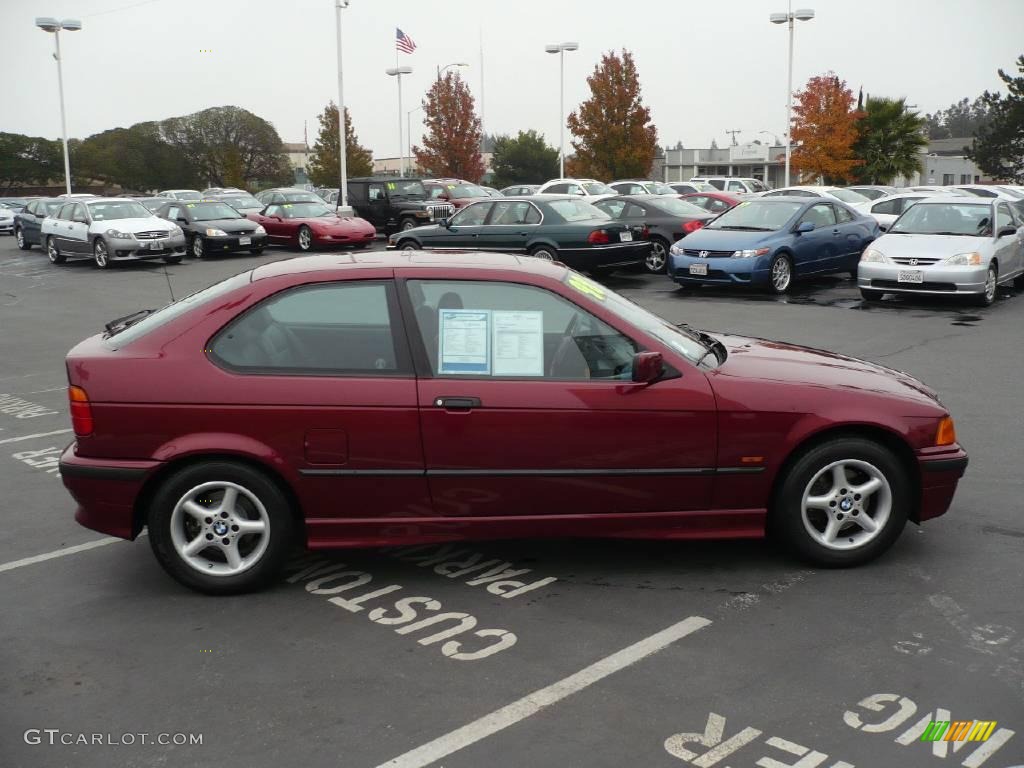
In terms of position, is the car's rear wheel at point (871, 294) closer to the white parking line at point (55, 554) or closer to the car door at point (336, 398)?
the car door at point (336, 398)

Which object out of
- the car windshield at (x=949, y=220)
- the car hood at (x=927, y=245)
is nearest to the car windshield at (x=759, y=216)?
the car windshield at (x=949, y=220)

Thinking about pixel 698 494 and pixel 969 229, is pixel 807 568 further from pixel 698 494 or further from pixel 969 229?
pixel 969 229

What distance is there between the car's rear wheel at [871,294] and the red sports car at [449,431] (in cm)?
1115

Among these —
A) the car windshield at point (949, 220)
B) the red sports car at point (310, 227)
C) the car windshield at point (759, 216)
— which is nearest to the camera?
the car windshield at point (949, 220)

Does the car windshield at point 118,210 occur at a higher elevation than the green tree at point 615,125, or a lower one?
lower

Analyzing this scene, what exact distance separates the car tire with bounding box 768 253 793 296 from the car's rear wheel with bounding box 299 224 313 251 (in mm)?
13716

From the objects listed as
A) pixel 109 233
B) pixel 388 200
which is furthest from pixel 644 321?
pixel 388 200

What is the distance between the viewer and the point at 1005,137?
5656 cm

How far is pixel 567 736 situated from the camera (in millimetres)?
3607

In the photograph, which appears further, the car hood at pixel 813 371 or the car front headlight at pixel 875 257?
the car front headlight at pixel 875 257

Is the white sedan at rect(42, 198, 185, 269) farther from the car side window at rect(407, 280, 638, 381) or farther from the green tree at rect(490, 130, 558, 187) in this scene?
the green tree at rect(490, 130, 558, 187)

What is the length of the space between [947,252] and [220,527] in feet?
43.1

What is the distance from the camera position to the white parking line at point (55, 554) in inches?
213

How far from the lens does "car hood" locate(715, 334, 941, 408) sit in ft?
16.5
